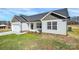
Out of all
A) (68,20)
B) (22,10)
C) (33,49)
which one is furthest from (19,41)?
(68,20)

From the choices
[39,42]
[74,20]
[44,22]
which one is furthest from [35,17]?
[74,20]

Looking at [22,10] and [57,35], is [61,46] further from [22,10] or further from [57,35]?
[22,10]

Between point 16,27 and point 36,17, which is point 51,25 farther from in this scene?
point 16,27

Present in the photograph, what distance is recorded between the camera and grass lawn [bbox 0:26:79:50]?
3182 mm

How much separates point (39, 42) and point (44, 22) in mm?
340

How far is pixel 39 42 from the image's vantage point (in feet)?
10.5

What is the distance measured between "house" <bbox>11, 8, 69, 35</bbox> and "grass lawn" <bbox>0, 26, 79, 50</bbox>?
0.34 ft

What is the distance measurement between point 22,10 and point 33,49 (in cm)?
66

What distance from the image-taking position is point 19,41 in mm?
3203

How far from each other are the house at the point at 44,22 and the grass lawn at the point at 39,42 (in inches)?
4.0

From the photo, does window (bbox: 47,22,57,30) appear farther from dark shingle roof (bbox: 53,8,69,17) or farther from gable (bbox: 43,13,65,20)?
dark shingle roof (bbox: 53,8,69,17)

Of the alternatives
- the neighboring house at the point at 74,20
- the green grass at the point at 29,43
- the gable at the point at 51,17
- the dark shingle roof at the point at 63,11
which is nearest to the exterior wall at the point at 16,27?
the green grass at the point at 29,43

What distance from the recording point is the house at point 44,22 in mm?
3172

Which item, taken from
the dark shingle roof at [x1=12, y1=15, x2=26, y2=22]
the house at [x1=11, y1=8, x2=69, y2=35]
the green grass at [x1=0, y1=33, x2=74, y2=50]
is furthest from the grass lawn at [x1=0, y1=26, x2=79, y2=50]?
the dark shingle roof at [x1=12, y1=15, x2=26, y2=22]
